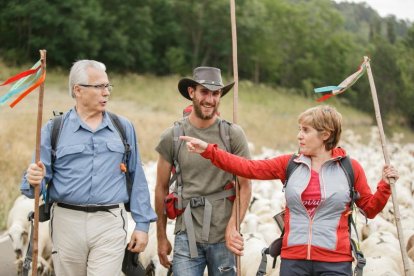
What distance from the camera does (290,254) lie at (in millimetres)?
3803

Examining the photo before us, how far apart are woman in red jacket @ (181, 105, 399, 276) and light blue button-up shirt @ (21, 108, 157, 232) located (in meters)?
1.11

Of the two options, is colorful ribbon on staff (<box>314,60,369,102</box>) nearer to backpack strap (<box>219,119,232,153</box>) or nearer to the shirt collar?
backpack strap (<box>219,119,232,153</box>)

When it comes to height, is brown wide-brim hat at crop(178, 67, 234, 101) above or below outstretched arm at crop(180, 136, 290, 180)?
above

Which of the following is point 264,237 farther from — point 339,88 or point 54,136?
point 54,136

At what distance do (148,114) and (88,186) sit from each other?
83.4ft

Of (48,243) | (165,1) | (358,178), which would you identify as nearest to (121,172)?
(358,178)

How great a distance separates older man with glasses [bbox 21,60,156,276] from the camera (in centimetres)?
405

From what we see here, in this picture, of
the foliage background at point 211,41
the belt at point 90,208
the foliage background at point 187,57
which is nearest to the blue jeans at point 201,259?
the belt at point 90,208

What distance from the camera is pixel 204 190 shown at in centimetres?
440

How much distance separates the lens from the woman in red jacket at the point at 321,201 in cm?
373

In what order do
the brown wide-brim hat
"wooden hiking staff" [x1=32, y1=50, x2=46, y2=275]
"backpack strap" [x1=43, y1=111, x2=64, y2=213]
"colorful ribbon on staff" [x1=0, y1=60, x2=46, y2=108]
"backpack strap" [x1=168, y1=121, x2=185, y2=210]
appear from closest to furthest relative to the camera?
"wooden hiking staff" [x1=32, y1=50, x2=46, y2=275]
"colorful ribbon on staff" [x1=0, y1=60, x2=46, y2=108]
"backpack strap" [x1=43, y1=111, x2=64, y2=213]
the brown wide-brim hat
"backpack strap" [x1=168, y1=121, x2=185, y2=210]

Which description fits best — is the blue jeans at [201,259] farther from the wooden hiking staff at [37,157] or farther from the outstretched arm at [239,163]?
the wooden hiking staff at [37,157]

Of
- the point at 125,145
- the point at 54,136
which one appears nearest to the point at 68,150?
the point at 54,136

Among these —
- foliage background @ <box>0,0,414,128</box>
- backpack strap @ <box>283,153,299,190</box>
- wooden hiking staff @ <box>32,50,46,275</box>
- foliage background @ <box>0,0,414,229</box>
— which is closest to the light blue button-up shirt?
wooden hiking staff @ <box>32,50,46,275</box>
